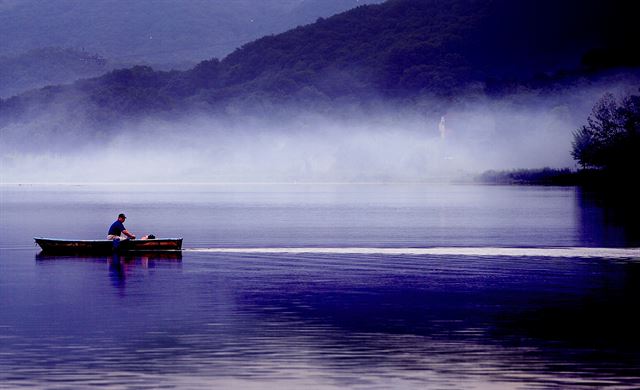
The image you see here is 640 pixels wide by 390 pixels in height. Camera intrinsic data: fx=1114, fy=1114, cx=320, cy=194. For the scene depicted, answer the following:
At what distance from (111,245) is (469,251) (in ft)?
91.5

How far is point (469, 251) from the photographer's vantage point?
3428 inches

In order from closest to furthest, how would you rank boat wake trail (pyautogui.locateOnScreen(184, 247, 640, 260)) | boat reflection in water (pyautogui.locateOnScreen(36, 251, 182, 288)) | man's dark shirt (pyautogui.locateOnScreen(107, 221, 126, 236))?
boat reflection in water (pyautogui.locateOnScreen(36, 251, 182, 288))
man's dark shirt (pyautogui.locateOnScreen(107, 221, 126, 236))
boat wake trail (pyautogui.locateOnScreen(184, 247, 640, 260))

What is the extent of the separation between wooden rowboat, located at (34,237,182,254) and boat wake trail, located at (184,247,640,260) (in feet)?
26.8

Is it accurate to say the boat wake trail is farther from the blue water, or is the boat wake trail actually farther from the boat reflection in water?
the boat reflection in water

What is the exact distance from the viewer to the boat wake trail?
83.1m

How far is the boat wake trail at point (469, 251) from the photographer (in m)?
83.1

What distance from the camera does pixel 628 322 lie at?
4381 cm

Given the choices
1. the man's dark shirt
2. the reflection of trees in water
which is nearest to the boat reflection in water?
the man's dark shirt

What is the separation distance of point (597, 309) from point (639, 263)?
87.5 ft

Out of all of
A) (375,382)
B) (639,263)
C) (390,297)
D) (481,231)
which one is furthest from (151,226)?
(375,382)

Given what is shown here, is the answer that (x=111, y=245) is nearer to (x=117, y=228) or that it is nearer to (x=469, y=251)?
(x=117, y=228)

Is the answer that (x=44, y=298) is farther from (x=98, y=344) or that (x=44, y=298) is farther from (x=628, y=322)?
(x=628, y=322)

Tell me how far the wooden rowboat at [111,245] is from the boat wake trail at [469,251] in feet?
26.8


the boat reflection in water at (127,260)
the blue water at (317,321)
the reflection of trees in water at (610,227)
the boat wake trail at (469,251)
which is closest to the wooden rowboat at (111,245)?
the boat reflection in water at (127,260)
